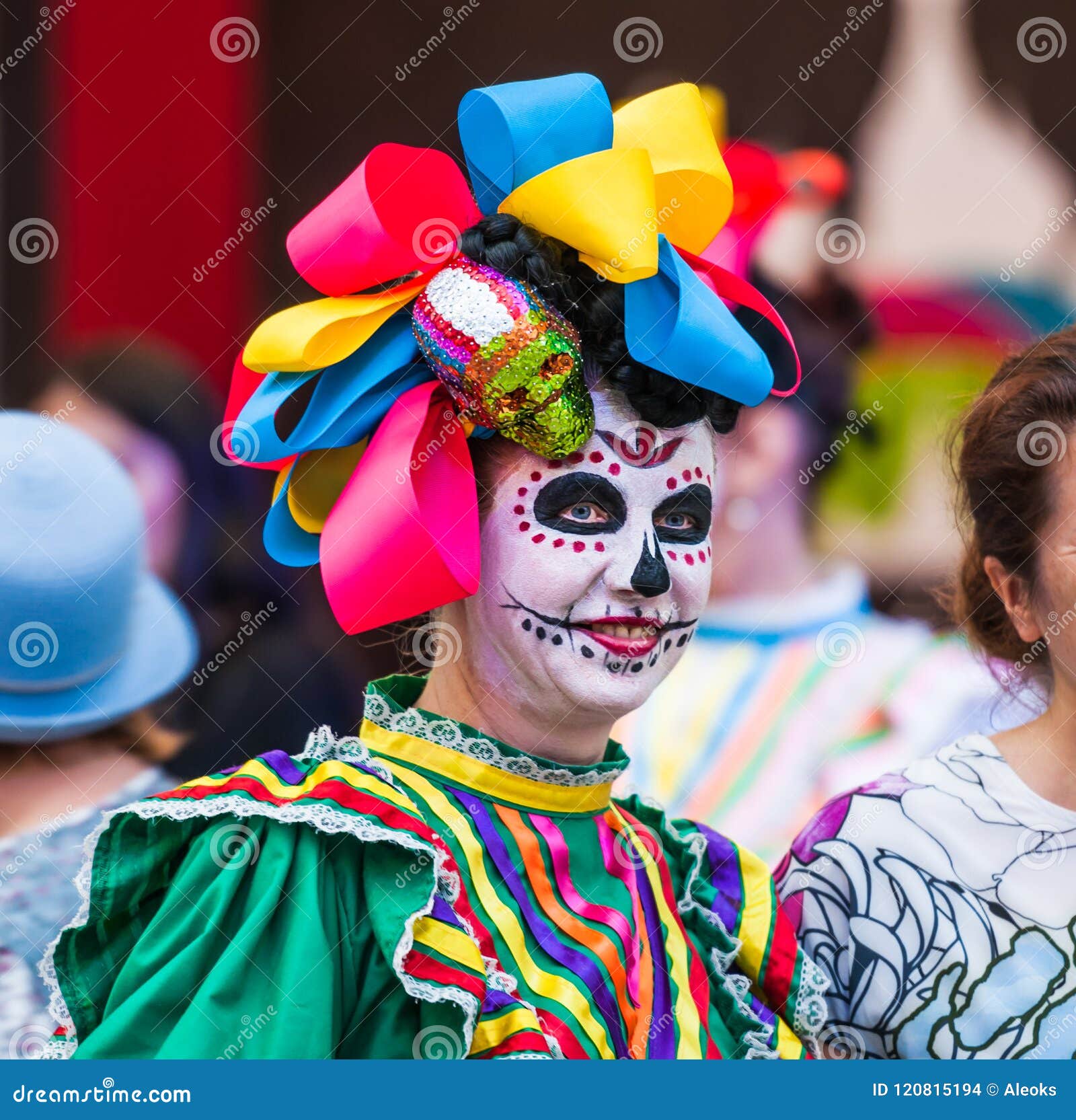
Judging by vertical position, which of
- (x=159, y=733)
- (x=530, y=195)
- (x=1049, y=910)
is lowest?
(x=159, y=733)

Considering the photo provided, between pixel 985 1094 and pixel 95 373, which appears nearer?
pixel 985 1094

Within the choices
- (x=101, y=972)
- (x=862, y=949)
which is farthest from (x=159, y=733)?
(x=862, y=949)

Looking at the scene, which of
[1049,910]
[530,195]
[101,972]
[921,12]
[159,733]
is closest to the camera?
[101,972]

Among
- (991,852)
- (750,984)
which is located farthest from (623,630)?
(991,852)

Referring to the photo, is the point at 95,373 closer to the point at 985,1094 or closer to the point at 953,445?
the point at 953,445

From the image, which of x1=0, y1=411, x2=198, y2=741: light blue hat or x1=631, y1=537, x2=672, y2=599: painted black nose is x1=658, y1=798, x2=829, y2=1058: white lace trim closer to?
x1=631, y1=537, x2=672, y2=599: painted black nose

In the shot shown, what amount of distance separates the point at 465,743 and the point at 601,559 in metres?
0.25

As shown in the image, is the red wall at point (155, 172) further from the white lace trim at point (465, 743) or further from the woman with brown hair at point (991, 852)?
the woman with brown hair at point (991, 852)

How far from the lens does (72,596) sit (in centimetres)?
215

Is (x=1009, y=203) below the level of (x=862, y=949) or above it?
above

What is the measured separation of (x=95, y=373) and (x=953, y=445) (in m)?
1.36

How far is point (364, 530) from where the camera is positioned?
1509mm

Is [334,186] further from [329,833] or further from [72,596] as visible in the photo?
[329,833]

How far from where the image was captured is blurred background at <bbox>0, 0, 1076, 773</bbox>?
2352 mm
